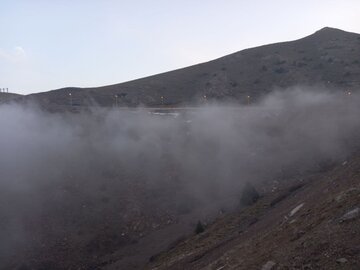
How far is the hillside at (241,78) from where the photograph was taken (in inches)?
2530

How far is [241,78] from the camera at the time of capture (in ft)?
238

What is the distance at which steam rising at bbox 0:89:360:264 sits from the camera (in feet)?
95.5

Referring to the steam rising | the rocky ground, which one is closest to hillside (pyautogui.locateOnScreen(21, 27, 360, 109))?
the steam rising

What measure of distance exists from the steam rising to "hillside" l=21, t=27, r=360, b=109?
48.5 ft

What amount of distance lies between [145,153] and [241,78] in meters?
38.6

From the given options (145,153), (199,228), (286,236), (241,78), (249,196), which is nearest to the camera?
(286,236)

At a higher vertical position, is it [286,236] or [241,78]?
[241,78]

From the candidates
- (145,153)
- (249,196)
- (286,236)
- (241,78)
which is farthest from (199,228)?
(241,78)

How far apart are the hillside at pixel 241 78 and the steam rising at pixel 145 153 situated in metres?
14.8

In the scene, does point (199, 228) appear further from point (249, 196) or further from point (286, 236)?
point (286, 236)

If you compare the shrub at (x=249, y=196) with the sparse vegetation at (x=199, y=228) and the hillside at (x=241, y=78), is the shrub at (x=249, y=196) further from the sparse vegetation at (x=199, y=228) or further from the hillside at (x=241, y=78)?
the hillside at (x=241, y=78)

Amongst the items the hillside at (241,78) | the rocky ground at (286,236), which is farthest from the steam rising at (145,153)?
the hillside at (241,78)

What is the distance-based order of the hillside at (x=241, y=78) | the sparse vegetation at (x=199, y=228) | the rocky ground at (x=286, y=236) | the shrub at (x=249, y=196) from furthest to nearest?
the hillside at (x=241, y=78), the shrub at (x=249, y=196), the sparse vegetation at (x=199, y=228), the rocky ground at (x=286, y=236)

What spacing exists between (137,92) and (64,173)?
1393 inches
